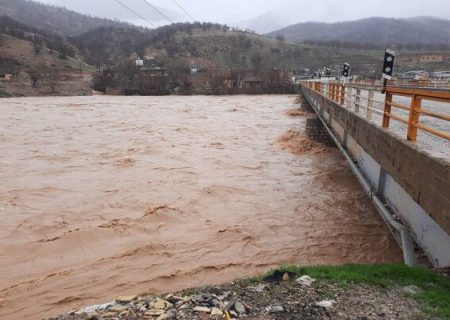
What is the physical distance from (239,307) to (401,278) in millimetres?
2221

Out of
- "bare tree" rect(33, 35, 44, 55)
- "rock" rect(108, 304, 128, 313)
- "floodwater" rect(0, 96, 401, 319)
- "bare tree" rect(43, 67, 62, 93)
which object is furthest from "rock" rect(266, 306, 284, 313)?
"bare tree" rect(33, 35, 44, 55)

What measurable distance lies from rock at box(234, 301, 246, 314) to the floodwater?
300 centimetres

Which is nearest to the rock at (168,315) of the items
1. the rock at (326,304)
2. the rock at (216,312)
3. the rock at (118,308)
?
the rock at (216,312)

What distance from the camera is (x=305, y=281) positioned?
5.39 meters

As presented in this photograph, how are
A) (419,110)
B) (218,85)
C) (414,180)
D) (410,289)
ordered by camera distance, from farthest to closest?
(218,85) → (419,110) → (414,180) → (410,289)

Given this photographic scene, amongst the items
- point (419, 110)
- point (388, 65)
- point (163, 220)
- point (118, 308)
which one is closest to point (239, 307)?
point (118, 308)

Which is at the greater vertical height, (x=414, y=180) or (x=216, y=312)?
(x=414, y=180)

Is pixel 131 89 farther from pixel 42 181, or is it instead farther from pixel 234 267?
pixel 234 267

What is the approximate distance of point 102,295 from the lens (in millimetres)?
7383

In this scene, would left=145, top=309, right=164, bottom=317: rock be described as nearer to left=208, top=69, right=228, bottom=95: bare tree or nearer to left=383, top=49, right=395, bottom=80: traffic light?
left=383, top=49, right=395, bottom=80: traffic light

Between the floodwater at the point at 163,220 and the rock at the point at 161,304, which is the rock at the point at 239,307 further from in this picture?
the floodwater at the point at 163,220

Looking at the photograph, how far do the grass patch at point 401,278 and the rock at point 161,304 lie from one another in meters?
1.74

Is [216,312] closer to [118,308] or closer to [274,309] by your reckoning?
[274,309]

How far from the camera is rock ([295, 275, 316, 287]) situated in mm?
5297
